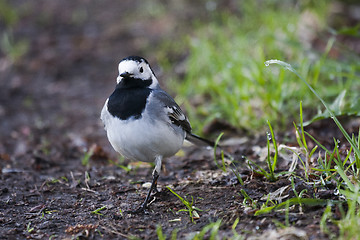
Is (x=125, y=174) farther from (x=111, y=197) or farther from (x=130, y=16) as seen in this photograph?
(x=130, y=16)

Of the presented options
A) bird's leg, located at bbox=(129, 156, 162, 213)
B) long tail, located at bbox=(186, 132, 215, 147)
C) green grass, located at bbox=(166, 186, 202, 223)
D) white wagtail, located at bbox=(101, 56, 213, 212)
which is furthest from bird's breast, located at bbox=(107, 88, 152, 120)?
long tail, located at bbox=(186, 132, 215, 147)

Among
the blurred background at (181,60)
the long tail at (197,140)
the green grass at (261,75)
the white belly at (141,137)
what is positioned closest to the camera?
the white belly at (141,137)

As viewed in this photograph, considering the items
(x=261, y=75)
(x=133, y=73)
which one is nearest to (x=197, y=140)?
(x=133, y=73)

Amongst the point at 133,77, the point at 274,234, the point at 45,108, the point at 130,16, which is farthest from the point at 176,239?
the point at 130,16

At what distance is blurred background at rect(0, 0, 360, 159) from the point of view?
15.6 feet

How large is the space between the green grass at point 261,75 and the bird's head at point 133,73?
1437 millimetres

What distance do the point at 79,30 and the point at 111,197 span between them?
6.20 meters

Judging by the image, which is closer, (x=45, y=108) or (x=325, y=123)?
(x=325, y=123)

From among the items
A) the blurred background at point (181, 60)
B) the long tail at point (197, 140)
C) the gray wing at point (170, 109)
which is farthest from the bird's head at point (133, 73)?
the blurred background at point (181, 60)

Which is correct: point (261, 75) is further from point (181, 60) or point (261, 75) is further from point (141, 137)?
point (181, 60)

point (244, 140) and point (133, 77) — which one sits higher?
point (133, 77)

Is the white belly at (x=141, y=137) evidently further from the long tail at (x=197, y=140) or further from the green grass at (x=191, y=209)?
the long tail at (x=197, y=140)

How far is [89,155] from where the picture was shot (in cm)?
447

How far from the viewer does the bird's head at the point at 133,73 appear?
329 centimetres
